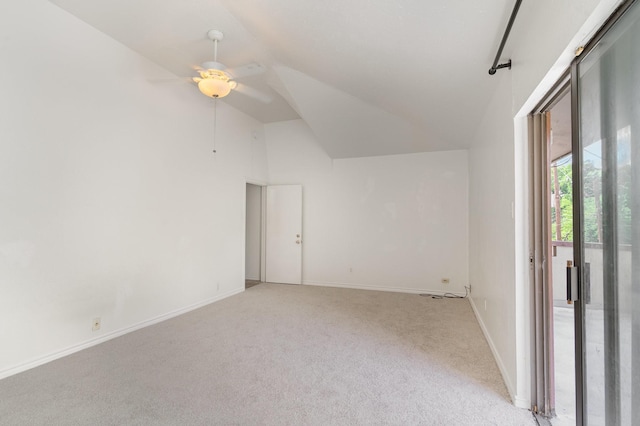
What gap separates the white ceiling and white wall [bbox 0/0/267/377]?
37 centimetres

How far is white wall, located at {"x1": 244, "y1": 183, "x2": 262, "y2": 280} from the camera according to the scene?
20.5 feet

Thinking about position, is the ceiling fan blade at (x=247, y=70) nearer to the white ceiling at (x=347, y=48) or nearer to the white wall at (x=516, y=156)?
the white ceiling at (x=347, y=48)

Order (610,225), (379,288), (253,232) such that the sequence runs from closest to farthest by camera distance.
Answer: (610,225) → (379,288) → (253,232)

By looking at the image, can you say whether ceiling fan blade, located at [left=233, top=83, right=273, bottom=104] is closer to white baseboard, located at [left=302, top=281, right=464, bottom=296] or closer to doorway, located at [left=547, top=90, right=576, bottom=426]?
white baseboard, located at [left=302, top=281, right=464, bottom=296]

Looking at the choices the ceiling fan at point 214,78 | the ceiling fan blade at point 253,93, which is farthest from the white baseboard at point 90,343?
the ceiling fan blade at point 253,93

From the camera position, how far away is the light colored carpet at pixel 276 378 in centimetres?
190

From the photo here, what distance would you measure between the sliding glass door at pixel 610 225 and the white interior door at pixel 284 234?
4833mm

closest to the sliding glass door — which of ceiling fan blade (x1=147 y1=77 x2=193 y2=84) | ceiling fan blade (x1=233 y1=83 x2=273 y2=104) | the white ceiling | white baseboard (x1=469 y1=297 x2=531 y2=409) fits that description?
white baseboard (x1=469 y1=297 x2=531 y2=409)

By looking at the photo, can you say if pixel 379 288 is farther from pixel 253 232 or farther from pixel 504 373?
pixel 504 373

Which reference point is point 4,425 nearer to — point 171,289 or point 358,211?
point 171,289

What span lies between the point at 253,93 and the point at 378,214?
2.90m

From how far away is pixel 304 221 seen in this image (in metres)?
5.96

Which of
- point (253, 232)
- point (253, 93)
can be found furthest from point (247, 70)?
point (253, 232)

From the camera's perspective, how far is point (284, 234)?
599 centimetres
